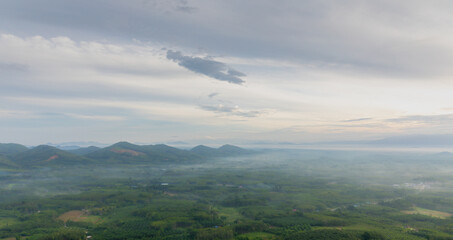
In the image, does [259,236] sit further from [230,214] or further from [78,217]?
[78,217]

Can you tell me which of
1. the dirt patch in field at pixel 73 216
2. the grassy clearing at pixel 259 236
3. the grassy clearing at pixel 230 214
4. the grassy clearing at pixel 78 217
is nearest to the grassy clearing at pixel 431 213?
the grassy clearing at pixel 259 236

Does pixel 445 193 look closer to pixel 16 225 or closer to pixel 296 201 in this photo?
pixel 296 201

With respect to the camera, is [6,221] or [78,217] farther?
[78,217]

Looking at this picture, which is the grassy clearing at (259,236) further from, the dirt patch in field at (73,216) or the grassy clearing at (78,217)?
the dirt patch in field at (73,216)

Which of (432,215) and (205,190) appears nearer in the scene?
(432,215)

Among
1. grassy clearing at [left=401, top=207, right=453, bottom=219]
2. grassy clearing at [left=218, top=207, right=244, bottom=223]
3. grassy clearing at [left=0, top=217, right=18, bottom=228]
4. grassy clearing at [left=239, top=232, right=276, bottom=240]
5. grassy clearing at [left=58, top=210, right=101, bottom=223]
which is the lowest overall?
grassy clearing at [left=401, top=207, right=453, bottom=219]

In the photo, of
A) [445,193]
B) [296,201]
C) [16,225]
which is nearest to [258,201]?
[296,201]

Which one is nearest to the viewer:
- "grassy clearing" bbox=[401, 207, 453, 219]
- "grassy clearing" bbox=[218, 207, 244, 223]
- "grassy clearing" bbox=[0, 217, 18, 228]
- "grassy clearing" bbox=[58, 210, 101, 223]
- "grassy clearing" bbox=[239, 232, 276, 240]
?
"grassy clearing" bbox=[239, 232, 276, 240]

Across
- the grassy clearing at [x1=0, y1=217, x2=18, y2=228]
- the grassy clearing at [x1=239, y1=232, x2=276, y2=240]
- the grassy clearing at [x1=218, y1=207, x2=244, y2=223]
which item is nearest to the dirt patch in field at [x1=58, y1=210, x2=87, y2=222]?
the grassy clearing at [x1=0, y1=217, x2=18, y2=228]

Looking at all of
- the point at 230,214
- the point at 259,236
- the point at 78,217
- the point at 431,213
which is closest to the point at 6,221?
the point at 78,217

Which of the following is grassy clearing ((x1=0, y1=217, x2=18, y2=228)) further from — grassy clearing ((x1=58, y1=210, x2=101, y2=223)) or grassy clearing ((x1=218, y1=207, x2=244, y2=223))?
grassy clearing ((x1=218, y1=207, x2=244, y2=223))

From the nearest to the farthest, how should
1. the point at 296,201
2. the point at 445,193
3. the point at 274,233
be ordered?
1. the point at 274,233
2. the point at 296,201
3. the point at 445,193
